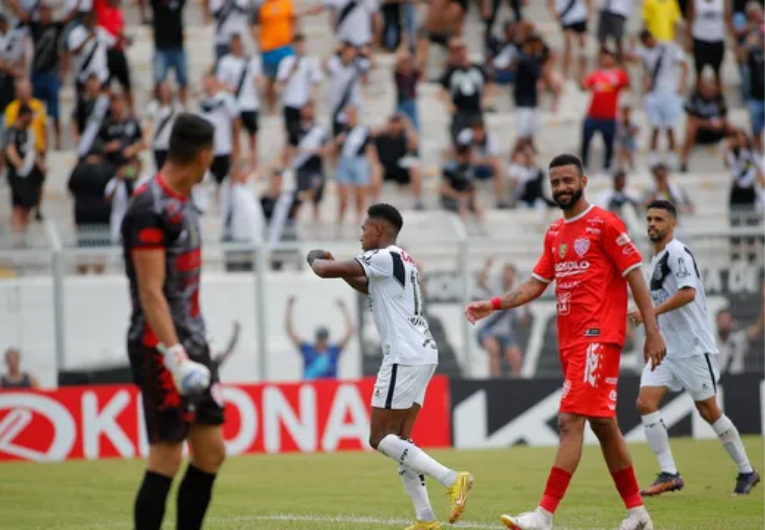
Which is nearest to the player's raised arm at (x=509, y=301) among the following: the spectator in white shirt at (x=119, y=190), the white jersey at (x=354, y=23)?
the spectator in white shirt at (x=119, y=190)

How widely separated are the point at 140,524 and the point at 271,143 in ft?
62.2

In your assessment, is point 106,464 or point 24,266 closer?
point 106,464

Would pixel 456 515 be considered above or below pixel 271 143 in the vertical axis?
below

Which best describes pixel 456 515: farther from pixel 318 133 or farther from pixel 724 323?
pixel 318 133

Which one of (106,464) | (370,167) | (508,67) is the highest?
(508,67)

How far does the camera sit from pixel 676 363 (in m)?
13.0

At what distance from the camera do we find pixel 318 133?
950 inches

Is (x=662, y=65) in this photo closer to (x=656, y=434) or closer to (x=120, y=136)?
(x=120, y=136)

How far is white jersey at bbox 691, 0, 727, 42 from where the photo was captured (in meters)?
27.0

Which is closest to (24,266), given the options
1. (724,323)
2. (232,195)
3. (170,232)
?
(232,195)

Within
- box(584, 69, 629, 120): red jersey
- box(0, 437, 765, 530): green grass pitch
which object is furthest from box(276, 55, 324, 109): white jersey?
box(0, 437, 765, 530): green grass pitch

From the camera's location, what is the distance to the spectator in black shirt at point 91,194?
71.7 feet

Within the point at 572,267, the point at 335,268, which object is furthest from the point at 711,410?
the point at 335,268

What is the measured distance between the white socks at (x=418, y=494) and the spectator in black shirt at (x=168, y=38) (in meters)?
15.8
